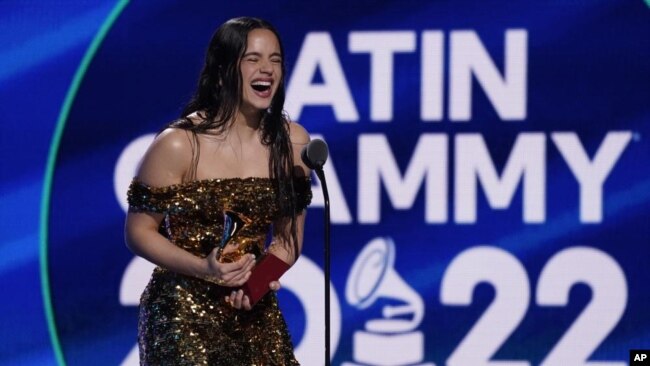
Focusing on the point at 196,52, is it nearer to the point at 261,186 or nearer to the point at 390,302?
the point at 390,302

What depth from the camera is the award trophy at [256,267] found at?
2.48 metres

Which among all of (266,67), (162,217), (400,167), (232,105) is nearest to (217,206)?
(162,217)

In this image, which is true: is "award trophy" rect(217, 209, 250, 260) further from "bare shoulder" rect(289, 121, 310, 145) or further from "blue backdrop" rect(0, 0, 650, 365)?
"blue backdrop" rect(0, 0, 650, 365)

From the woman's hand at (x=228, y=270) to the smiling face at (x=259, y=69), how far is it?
40cm

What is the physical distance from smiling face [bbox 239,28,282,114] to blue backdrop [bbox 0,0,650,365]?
4.98 feet

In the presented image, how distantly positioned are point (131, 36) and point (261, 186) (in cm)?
175

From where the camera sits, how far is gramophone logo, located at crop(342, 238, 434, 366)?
4.18m

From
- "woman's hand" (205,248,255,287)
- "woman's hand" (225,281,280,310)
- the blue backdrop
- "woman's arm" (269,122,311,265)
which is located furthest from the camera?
the blue backdrop

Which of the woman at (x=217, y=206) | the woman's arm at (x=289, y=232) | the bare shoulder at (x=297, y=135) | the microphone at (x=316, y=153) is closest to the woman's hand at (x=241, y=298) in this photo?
the woman at (x=217, y=206)

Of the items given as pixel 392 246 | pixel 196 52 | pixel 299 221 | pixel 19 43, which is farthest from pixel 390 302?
pixel 19 43

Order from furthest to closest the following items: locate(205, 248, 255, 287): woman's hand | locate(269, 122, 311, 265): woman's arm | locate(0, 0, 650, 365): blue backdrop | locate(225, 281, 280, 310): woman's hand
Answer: locate(0, 0, 650, 365): blue backdrop → locate(269, 122, 311, 265): woman's arm → locate(225, 281, 280, 310): woman's hand → locate(205, 248, 255, 287): woman's hand

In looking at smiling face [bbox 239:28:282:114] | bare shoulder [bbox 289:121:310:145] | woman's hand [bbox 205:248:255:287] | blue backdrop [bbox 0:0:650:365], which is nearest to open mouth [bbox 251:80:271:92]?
smiling face [bbox 239:28:282:114]

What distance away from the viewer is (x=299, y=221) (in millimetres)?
2773

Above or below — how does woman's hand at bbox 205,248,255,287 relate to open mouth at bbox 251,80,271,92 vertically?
below
